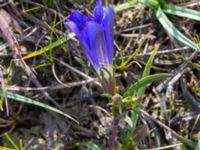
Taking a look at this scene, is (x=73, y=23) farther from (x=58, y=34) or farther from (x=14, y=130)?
(x=14, y=130)

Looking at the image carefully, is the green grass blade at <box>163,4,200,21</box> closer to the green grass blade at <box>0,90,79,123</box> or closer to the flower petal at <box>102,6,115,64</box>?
the flower petal at <box>102,6,115,64</box>

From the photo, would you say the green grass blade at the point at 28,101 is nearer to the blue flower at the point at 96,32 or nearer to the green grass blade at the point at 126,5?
the blue flower at the point at 96,32

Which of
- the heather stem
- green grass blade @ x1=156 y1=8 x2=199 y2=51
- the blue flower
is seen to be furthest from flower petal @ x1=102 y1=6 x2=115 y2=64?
green grass blade @ x1=156 y1=8 x2=199 y2=51

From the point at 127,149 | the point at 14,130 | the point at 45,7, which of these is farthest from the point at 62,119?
the point at 45,7

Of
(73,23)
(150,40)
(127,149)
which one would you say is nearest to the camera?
(73,23)

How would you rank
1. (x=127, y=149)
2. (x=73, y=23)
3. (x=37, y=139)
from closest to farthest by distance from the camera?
1. (x=73, y=23)
2. (x=127, y=149)
3. (x=37, y=139)

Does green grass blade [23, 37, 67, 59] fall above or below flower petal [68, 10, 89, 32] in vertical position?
below

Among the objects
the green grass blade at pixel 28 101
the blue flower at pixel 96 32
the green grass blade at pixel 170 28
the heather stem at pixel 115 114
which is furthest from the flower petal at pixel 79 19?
the green grass blade at pixel 170 28
